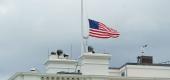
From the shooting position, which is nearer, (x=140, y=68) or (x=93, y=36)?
(x=93, y=36)

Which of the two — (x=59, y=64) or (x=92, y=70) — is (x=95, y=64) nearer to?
(x=92, y=70)

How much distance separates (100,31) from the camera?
7662 cm

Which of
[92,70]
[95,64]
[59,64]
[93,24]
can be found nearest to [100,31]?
[93,24]

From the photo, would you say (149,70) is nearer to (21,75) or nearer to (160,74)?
(160,74)

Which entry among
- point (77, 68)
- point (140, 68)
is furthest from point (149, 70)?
point (77, 68)

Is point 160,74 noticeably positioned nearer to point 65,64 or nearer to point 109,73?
point 109,73

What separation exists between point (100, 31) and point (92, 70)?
428cm

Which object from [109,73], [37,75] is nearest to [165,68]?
[109,73]

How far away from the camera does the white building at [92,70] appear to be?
2923 inches

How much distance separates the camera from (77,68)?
81875 millimetres

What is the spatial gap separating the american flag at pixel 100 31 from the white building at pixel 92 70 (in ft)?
7.01

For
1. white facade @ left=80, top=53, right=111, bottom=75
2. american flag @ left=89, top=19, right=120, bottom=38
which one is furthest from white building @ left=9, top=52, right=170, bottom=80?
american flag @ left=89, top=19, right=120, bottom=38

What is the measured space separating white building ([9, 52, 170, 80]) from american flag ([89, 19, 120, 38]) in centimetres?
214

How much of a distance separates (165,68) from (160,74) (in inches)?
42.4
